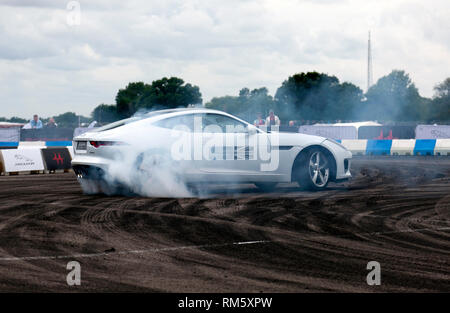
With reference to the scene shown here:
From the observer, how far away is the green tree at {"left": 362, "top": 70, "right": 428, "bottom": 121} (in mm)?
97250

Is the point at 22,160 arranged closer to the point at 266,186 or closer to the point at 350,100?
the point at 266,186

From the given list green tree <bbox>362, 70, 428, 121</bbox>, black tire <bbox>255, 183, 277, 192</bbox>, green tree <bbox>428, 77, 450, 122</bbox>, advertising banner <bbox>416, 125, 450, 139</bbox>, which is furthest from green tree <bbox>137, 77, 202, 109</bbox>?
green tree <bbox>428, 77, 450, 122</bbox>

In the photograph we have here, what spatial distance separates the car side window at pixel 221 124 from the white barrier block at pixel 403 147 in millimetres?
17656

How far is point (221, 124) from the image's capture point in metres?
11.8

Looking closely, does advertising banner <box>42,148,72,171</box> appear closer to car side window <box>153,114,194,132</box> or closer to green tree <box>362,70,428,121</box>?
car side window <box>153,114,194,132</box>

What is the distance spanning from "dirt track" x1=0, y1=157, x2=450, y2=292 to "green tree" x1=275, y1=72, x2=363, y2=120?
91239 mm

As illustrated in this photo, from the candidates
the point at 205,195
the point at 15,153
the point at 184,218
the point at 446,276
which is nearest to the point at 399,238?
the point at 446,276

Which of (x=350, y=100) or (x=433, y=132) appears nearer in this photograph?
(x=433, y=132)

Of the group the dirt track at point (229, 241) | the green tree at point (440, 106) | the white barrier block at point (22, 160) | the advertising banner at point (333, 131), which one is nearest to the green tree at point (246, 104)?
the advertising banner at point (333, 131)

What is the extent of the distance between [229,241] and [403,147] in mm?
22243

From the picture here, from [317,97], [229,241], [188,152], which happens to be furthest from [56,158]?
[317,97]

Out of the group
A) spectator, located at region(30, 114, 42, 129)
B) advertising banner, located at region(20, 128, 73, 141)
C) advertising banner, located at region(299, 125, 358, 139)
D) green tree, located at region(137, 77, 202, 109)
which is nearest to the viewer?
advertising banner, located at region(20, 128, 73, 141)

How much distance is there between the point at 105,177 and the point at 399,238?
17.5ft

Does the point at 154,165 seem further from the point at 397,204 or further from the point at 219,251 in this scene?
the point at 219,251
